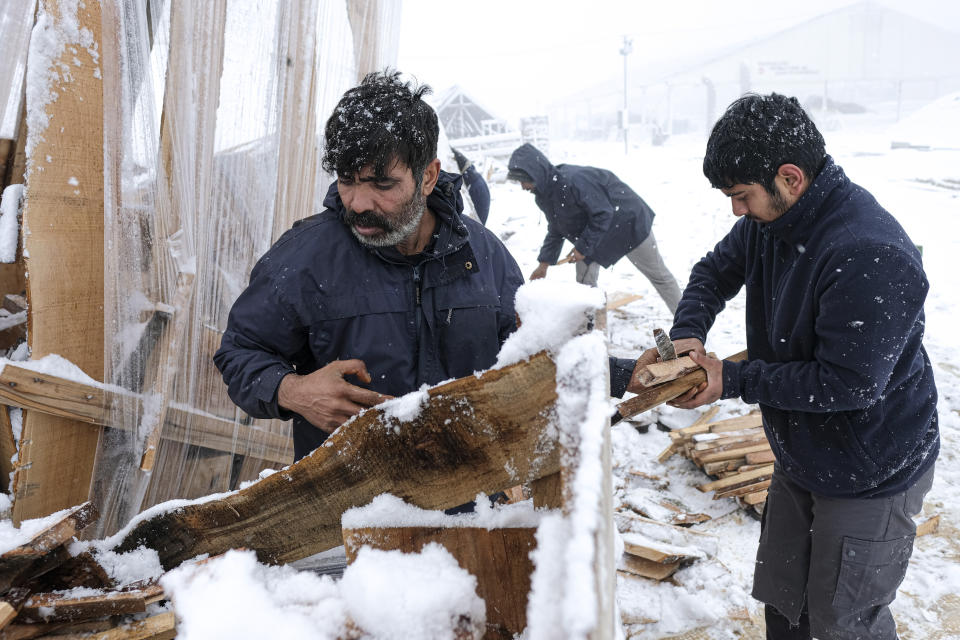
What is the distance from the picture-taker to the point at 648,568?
11.4 feet

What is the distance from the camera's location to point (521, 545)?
100cm

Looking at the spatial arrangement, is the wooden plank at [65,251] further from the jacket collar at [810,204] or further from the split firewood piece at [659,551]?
the split firewood piece at [659,551]

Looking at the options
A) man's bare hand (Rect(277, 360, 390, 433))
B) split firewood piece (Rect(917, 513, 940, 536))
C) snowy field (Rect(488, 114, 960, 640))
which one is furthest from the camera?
split firewood piece (Rect(917, 513, 940, 536))

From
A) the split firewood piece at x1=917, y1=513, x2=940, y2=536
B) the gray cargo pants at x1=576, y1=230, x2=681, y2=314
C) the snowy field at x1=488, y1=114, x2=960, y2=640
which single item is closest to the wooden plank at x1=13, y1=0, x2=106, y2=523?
the snowy field at x1=488, y1=114, x2=960, y2=640

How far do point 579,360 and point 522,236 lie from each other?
33.8 feet

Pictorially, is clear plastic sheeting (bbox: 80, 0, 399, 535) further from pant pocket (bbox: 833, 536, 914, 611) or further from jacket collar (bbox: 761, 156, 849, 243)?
pant pocket (bbox: 833, 536, 914, 611)

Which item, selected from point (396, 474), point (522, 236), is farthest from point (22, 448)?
point (522, 236)

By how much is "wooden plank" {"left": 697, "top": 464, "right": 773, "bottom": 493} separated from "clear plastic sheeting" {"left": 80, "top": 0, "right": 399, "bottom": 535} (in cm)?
290

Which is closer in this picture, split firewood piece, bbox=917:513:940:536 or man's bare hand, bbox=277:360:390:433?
man's bare hand, bbox=277:360:390:433

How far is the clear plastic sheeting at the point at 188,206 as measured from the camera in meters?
2.42

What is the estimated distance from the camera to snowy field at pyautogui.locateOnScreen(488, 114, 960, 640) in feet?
10.4

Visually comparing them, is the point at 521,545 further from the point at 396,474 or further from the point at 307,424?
the point at 307,424

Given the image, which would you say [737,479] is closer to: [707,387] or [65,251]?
[707,387]

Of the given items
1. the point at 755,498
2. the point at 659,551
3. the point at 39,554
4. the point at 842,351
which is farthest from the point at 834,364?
the point at 755,498
